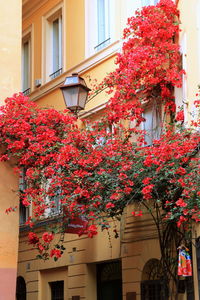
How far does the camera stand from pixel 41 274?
21.2 metres

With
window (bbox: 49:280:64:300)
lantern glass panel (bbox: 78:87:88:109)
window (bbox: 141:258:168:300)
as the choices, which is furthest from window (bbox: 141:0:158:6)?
window (bbox: 49:280:64:300)

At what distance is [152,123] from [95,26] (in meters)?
4.82

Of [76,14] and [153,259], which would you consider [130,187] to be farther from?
[76,14]

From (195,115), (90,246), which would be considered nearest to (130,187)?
(195,115)

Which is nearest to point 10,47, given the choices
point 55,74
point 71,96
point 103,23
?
point 71,96

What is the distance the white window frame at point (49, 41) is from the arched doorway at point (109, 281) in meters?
6.61

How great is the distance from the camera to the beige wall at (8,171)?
14516 mm

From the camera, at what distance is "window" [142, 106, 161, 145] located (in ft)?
56.2

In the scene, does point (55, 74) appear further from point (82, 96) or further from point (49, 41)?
point (82, 96)

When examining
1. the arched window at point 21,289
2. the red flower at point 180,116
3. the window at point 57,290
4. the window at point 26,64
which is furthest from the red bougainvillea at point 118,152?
the window at point 26,64

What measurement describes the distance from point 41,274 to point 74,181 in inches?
326

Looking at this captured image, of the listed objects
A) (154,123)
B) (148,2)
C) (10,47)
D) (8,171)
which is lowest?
(8,171)

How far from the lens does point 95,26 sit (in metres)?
20.8

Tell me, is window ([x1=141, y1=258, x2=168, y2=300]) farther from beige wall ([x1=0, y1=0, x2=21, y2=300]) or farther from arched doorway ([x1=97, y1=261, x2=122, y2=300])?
beige wall ([x1=0, y1=0, x2=21, y2=300])
